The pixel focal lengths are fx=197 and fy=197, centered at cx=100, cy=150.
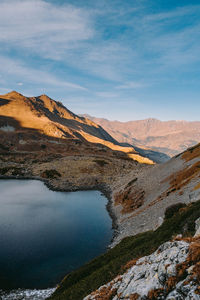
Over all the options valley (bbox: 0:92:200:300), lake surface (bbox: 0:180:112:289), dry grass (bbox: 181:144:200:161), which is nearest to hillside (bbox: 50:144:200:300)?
valley (bbox: 0:92:200:300)

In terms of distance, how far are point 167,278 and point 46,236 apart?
38894 millimetres

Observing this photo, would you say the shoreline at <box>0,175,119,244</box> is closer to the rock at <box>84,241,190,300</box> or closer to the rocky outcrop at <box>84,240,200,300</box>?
the rock at <box>84,241,190,300</box>

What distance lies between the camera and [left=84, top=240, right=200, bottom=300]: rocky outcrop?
304 inches

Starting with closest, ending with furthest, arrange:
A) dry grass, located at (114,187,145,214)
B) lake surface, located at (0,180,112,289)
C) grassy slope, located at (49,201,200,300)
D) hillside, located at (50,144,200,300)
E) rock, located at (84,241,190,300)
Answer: hillside, located at (50,144,200,300)
rock, located at (84,241,190,300)
grassy slope, located at (49,201,200,300)
lake surface, located at (0,180,112,289)
dry grass, located at (114,187,145,214)

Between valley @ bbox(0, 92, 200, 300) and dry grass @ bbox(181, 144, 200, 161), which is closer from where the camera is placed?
valley @ bbox(0, 92, 200, 300)

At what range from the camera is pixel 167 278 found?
8.77m

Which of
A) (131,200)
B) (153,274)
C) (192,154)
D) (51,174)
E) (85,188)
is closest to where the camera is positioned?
(153,274)

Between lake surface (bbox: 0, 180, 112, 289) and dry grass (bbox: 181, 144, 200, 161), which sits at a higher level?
dry grass (bbox: 181, 144, 200, 161)

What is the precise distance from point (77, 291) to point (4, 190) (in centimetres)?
7547

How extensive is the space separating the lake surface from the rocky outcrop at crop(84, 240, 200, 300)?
2350cm

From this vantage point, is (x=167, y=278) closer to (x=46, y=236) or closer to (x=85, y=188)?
(x=46, y=236)

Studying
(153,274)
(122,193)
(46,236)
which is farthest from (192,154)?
(153,274)

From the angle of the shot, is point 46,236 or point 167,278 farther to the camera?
point 46,236

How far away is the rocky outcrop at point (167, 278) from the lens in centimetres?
773
